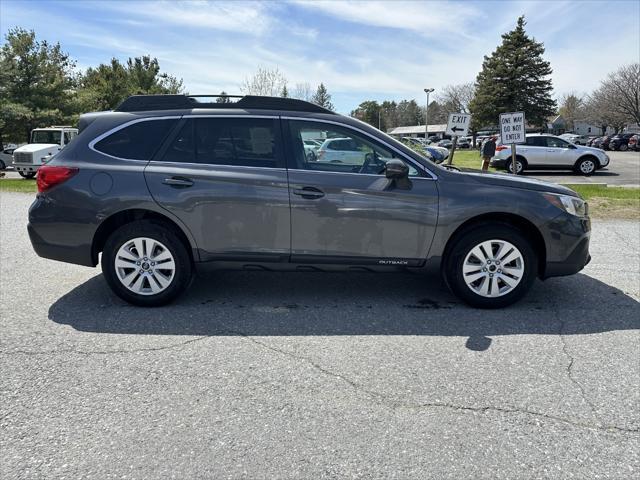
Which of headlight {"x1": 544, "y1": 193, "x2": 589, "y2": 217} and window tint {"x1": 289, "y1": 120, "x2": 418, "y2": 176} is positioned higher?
window tint {"x1": 289, "y1": 120, "x2": 418, "y2": 176}

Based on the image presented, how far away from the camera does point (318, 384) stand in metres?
3.03

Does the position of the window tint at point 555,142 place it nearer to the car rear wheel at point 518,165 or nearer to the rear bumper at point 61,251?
the car rear wheel at point 518,165

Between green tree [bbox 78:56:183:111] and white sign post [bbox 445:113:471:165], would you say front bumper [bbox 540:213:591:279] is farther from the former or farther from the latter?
green tree [bbox 78:56:183:111]

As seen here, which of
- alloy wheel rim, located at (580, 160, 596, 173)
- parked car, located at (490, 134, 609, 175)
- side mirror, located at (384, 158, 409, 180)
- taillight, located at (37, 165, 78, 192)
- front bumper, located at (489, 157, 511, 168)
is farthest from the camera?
front bumper, located at (489, 157, 511, 168)

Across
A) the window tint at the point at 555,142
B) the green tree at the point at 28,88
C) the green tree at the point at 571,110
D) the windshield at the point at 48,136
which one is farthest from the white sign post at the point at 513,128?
the green tree at the point at 571,110

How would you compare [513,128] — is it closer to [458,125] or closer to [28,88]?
[458,125]

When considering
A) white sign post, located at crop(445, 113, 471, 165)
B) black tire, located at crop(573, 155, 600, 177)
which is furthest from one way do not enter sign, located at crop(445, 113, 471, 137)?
black tire, located at crop(573, 155, 600, 177)

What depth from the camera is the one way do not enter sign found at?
11.1m

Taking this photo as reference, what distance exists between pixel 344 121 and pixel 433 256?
1488 mm

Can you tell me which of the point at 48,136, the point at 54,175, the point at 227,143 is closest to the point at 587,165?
the point at 227,143

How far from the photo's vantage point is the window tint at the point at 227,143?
424 centimetres

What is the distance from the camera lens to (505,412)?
2736 millimetres

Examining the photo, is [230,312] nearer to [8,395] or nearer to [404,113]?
[8,395]

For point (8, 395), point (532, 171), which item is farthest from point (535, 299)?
point (532, 171)
